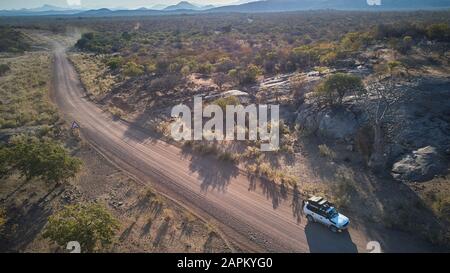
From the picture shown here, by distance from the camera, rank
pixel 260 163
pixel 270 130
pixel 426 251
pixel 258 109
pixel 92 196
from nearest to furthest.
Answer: pixel 426 251
pixel 92 196
pixel 260 163
pixel 270 130
pixel 258 109

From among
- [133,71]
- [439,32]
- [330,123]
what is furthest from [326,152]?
[439,32]

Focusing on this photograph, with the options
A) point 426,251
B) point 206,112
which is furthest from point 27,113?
point 426,251

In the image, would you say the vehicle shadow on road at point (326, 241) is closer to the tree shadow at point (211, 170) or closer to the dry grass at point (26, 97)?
the tree shadow at point (211, 170)

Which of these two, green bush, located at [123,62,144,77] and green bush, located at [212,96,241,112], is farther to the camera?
green bush, located at [123,62,144,77]

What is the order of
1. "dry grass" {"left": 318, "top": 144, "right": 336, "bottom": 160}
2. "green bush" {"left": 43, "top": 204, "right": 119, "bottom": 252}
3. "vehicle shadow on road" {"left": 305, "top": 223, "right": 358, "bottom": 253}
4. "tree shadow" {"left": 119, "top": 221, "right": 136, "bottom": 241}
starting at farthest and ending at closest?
"dry grass" {"left": 318, "top": 144, "right": 336, "bottom": 160} → "tree shadow" {"left": 119, "top": 221, "right": 136, "bottom": 241} → "vehicle shadow on road" {"left": 305, "top": 223, "right": 358, "bottom": 253} → "green bush" {"left": 43, "top": 204, "right": 119, "bottom": 252}

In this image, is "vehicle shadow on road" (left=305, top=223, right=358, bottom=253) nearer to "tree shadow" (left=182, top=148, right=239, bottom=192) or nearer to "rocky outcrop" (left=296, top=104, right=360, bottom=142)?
"tree shadow" (left=182, top=148, right=239, bottom=192)

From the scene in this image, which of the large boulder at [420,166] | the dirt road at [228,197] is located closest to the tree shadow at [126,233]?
the dirt road at [228,197]

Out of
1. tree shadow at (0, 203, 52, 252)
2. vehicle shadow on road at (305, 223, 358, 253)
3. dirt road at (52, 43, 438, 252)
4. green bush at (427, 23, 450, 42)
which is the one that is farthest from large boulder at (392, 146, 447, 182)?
green bush at (427, 23, 450, 42)

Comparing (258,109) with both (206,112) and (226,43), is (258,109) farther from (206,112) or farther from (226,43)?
(226,43)
